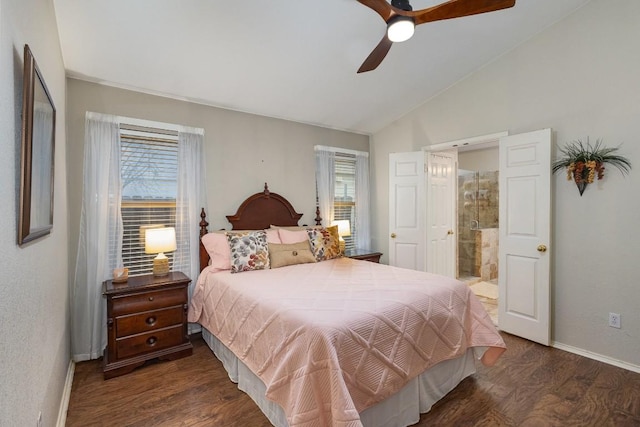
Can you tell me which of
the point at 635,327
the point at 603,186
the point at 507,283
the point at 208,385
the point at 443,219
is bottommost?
the point at 208,385

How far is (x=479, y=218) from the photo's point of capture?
5.88m

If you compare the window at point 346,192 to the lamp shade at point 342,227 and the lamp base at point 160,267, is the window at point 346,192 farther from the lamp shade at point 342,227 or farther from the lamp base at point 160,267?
the lamp base at point 160,267

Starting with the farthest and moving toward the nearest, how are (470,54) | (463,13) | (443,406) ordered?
(470,54) < (443,406) < (463,13)

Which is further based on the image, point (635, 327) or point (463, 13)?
point (635, 327)

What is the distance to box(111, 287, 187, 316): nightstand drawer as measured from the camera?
246 cm

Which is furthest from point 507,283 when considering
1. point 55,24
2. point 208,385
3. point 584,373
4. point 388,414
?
point 55,24

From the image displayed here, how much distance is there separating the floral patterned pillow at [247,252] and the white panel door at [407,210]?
6.57ft

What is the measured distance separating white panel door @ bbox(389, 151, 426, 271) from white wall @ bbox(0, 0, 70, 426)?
3606 mm

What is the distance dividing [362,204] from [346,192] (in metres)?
0.32

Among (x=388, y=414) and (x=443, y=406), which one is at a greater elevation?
(x=388, y=414)

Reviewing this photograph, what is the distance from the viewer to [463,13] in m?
1.90

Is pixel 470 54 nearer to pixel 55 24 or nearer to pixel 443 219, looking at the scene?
pixel 443 219

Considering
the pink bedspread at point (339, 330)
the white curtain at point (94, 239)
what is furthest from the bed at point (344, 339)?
the white curtain at point (94, 239)

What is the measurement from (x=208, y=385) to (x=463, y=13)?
10.3 ft
